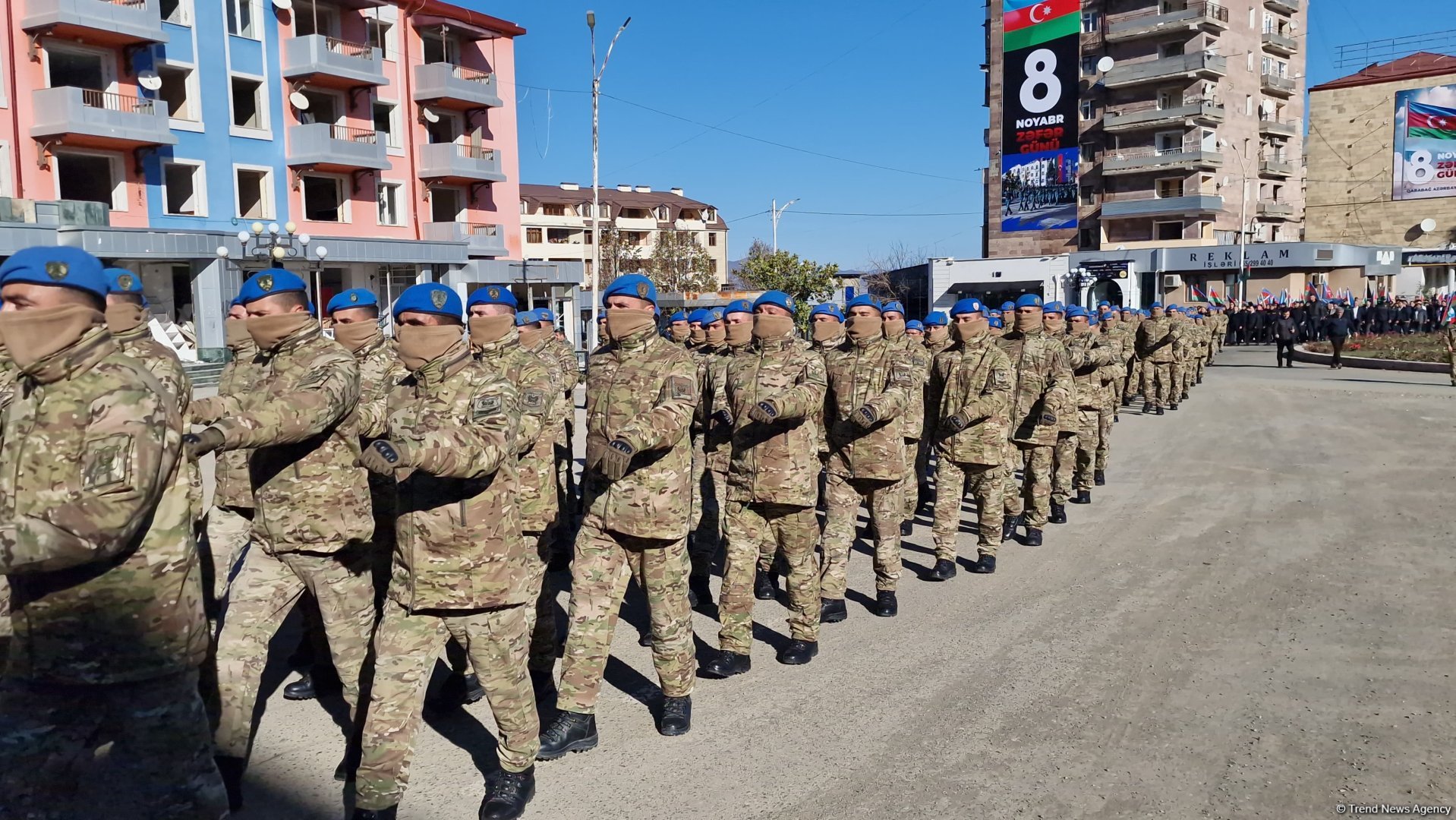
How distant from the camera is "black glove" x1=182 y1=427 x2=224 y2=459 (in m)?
3.35

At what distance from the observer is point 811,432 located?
6.12 meters

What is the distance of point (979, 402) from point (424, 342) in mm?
4950

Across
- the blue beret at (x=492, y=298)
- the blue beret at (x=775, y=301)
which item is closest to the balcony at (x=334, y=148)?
the blue beret at (x=492, y=298)

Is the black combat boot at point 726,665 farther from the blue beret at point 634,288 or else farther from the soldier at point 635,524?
the blue beret at point 634,288

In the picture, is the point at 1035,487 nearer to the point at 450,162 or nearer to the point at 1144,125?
the point at 450,162

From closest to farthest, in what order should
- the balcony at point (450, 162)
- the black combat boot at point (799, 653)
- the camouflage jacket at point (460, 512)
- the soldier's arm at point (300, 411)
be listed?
the soldier's arm at point (300, 411) → the camouflage jacket at point (460, 512) → the black combat boot at point (799, 653) → the balcony at point (450, 162)

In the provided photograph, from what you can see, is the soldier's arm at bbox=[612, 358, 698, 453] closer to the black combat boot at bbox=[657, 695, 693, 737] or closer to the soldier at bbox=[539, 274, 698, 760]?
the soldier at bbox=[539, 274, 698, 760]

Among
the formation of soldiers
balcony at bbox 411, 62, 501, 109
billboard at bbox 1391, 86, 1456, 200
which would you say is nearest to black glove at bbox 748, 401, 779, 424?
the formation of soldiers

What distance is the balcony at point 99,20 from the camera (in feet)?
76.8

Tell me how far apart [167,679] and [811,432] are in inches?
148

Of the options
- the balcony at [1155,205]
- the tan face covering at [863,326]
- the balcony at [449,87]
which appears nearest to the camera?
the tan face covering at [863,326]

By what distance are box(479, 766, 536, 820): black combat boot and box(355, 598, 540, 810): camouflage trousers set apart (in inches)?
1.8

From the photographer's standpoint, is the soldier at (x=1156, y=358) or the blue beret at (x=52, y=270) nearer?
the blue beret at (x=52, y=270)

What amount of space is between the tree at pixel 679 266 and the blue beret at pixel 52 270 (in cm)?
5421
